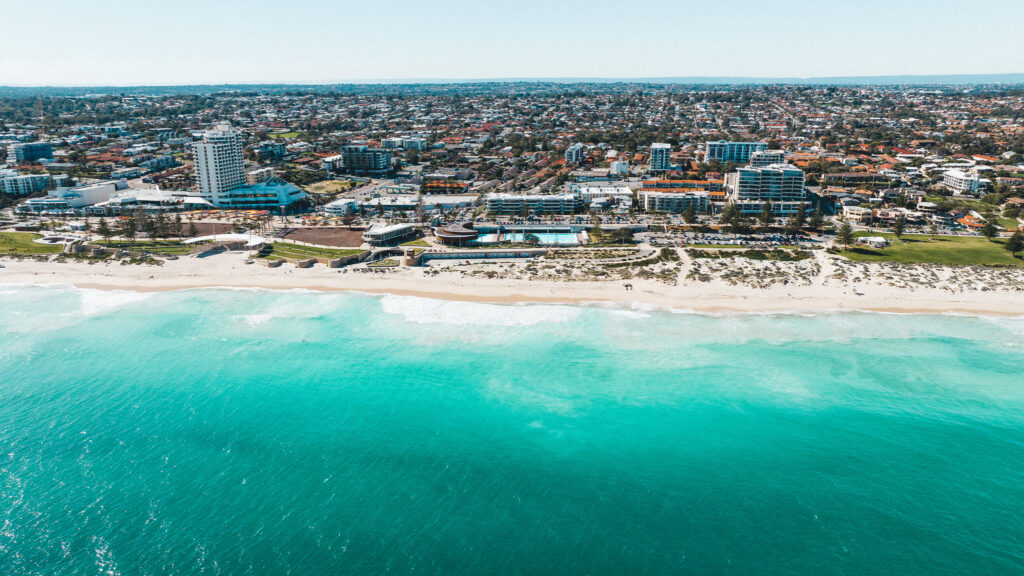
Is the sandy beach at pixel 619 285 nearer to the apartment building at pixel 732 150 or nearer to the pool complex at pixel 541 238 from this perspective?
the pool complex at pixel 541 238

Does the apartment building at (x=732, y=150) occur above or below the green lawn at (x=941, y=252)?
above

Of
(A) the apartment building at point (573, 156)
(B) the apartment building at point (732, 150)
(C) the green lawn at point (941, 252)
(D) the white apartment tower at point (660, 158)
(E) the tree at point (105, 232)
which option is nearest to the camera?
(C) the green lawn at point (941, 252)

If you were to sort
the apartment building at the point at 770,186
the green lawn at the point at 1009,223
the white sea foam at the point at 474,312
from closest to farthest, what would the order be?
the white sea foam at the point at 474,312 < the green lawn at the point at 1009,223 < the apartment building at the point at 770,186

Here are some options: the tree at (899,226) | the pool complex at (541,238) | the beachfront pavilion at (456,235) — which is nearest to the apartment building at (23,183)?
the beachfront pavilion at (456,235)

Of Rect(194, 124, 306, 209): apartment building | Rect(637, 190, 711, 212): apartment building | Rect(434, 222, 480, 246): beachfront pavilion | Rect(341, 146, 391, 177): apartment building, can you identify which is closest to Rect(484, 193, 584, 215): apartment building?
Rect(637, 190, 711, 212): apartment building

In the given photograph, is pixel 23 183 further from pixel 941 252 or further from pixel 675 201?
pixel 941 252

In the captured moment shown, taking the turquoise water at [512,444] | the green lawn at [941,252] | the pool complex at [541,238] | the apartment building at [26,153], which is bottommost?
the turquoise water at [512,444]

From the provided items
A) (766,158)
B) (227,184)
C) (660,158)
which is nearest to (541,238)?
(227,184)

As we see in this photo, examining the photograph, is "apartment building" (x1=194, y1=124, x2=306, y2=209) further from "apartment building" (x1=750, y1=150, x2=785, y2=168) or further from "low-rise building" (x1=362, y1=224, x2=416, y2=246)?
"apartment building" (x1=750, y1=150, x2=785, y2=168)
